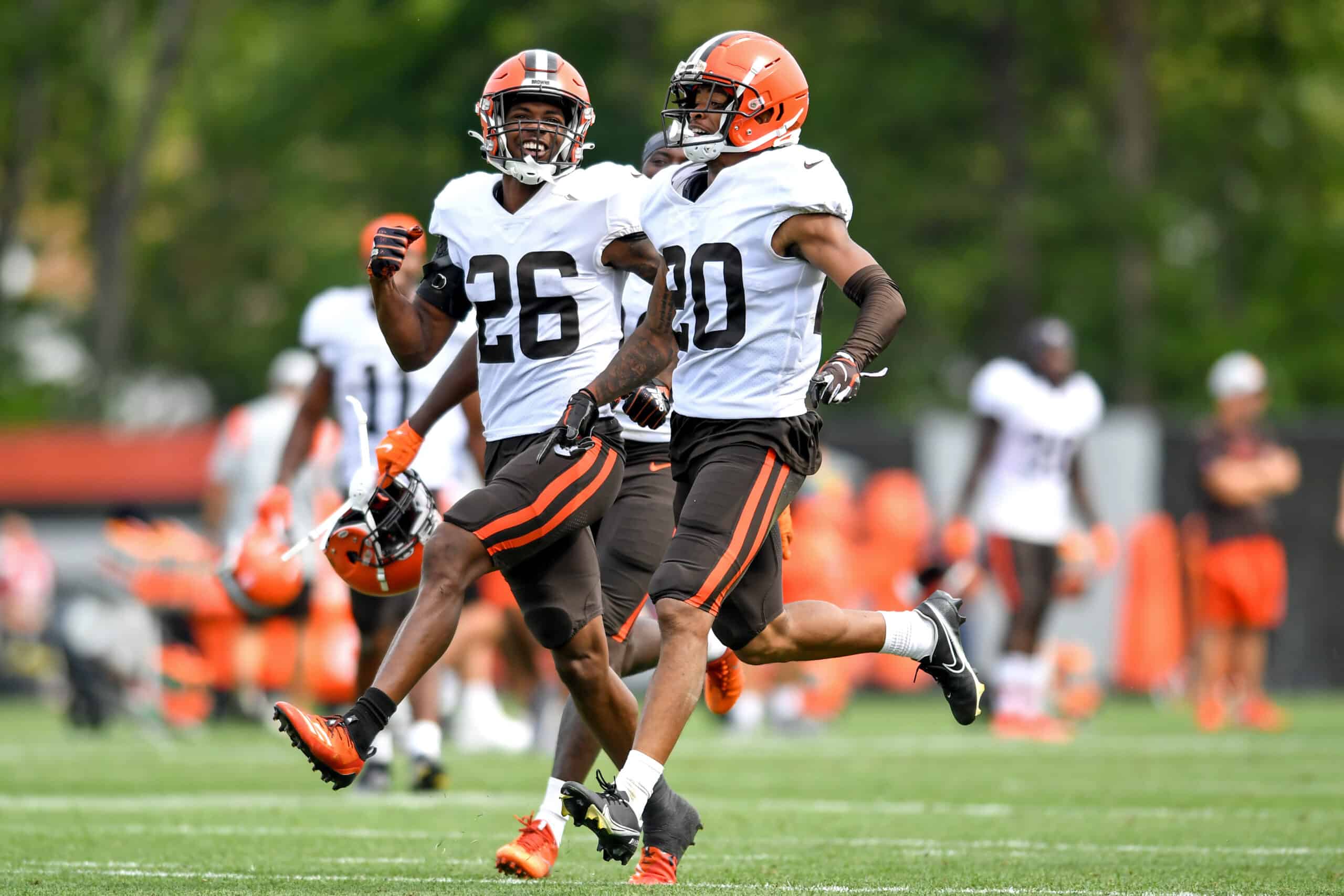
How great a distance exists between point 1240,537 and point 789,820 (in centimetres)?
649

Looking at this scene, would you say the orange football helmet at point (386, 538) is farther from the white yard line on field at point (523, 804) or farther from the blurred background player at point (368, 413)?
the blurred background player at point (368, 413)

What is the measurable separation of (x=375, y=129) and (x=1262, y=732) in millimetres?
16978

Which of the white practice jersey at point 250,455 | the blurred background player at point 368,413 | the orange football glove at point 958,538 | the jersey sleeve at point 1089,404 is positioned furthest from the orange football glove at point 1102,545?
the white practice jersey at point 250,455

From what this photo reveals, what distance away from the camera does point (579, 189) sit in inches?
233

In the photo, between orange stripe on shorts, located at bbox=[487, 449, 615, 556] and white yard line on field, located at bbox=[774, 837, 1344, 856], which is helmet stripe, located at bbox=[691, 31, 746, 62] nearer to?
orange stripe on shorts, located at bbox=[487, 449, 615, 556]

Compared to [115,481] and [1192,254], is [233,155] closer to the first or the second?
[115,481]

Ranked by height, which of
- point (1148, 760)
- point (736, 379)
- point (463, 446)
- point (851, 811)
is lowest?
point (1148, 760)

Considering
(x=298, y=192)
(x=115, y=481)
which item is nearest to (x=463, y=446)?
(x=115, y=481)

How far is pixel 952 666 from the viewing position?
6105 millimetres

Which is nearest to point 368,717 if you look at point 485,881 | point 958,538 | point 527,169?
point 485,881

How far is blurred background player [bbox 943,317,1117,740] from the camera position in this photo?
11734 mm

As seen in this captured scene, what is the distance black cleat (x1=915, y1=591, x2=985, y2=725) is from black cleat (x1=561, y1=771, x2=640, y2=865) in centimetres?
125

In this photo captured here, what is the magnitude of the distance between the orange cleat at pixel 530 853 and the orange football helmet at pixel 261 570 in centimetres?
242

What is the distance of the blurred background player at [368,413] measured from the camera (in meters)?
8.27
